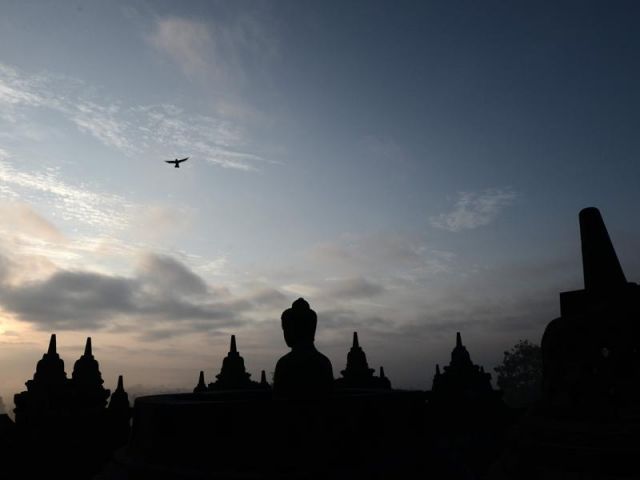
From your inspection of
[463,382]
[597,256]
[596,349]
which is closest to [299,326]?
[596,349]

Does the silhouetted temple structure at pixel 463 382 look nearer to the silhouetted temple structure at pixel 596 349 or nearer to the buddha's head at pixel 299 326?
the silhouetted temple structure at pixel 596 349

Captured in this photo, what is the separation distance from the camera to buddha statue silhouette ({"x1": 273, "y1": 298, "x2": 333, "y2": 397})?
24.7 ft

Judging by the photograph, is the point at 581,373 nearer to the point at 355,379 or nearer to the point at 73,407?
the point at 355,379

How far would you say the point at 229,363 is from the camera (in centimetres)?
2083

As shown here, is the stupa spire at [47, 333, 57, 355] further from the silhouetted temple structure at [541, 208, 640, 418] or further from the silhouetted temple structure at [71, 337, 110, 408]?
the silhouetted temple structure at [541, 208, 640, 418]

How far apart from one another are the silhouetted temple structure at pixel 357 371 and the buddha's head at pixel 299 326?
1517 centimetres

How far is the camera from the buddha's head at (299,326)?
326 inches

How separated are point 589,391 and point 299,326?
613 centimetres

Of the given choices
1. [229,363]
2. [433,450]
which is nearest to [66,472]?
[229,363]

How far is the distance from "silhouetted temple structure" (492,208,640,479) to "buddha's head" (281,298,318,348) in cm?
476

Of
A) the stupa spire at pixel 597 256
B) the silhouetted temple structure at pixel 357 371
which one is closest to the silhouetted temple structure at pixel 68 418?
the silhouetted temple structure at pixel 357 371

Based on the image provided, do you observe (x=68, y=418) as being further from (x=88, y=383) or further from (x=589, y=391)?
(x=589, y=391)

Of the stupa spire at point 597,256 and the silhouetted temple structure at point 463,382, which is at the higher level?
the stupa spire at point 597,256

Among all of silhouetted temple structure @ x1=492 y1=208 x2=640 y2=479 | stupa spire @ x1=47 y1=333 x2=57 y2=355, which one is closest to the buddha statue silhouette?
silhouetted temple structure @ x1=492 y1=208 x2=640 y2=479
